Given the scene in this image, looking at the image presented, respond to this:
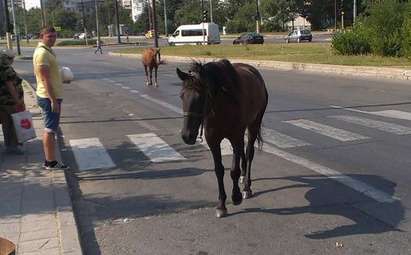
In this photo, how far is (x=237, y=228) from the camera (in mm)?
5809

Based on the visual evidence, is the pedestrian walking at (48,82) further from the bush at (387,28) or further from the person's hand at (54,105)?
the bush at (387,28)

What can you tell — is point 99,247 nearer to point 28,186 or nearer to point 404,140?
point 28,186

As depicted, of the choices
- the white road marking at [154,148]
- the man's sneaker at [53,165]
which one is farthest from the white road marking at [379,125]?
the man's sneaker at [53,165]

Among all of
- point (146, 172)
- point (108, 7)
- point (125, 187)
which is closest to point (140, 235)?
point (125, 187)

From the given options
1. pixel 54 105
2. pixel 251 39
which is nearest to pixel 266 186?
pixel 54 105

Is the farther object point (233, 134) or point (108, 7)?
point (108, 7)

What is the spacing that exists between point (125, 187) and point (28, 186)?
118cm

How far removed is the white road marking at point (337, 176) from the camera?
6609 millimetres

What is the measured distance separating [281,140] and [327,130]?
1.19 m

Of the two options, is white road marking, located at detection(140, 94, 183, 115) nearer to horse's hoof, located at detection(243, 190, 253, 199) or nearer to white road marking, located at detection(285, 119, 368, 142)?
white road marking, located at detection(285, 119, 368, 142)

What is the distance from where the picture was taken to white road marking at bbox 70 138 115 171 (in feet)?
29.6

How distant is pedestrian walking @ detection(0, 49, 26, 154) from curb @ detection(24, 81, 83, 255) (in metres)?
1.68

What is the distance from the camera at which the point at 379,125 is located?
11.2 m

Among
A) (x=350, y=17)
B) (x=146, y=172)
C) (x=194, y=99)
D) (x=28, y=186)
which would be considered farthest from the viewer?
(x=350, y=17)
